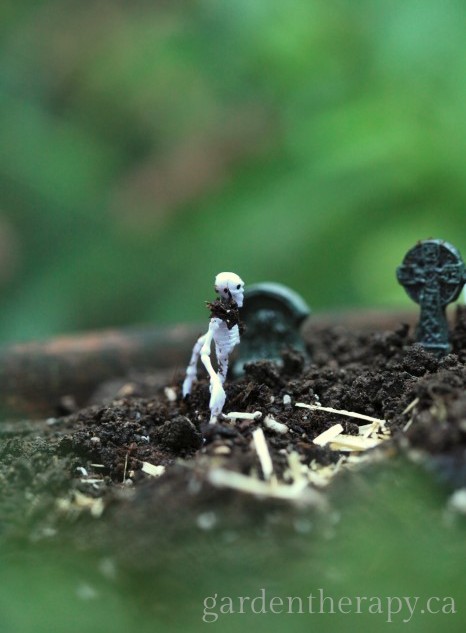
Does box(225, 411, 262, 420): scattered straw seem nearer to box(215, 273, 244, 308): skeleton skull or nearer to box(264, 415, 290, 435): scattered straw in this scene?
box(264, 415, 290, 435): scattered straw

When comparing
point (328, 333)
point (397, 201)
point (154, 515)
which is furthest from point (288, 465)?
point (397, 201)

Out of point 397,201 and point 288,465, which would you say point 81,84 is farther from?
point 288,465

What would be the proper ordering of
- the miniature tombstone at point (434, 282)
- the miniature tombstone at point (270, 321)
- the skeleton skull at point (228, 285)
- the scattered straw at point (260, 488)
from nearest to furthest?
1. the scattered straw at point (260, 488)
2. the skeleton skull at point (228, 285)
3. the miniature tombstone at point (434, 282)
4. the miniature tombstone at point (270, 321)

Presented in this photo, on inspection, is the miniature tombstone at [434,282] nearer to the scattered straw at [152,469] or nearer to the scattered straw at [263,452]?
the scattered straw at [263,452]

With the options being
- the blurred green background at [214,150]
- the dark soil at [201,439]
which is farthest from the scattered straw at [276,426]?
the blurred green background at [214,150]

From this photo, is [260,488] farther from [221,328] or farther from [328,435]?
A: [221,328]

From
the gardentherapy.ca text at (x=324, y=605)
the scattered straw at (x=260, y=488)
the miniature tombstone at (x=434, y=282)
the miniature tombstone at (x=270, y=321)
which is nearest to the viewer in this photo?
the gardentherapy.ca text at (x=324, y=605)
